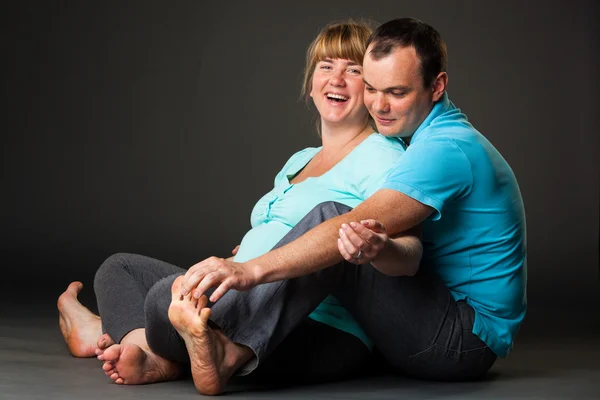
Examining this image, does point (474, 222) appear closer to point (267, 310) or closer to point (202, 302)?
point (267, 310)

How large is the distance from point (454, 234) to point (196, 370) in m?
0.84

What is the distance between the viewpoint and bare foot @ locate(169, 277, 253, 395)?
2662 mm

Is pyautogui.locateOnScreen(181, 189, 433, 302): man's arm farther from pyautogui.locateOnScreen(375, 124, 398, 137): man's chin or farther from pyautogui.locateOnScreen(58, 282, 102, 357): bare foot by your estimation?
pyautogui.locateOnScreen(58, 282, 102, 357): bare foot

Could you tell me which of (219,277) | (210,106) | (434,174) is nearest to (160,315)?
(219,277)

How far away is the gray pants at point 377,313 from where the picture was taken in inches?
110

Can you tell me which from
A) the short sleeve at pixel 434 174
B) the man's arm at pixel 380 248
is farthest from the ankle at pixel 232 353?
the short sleeve at pixel 434 174

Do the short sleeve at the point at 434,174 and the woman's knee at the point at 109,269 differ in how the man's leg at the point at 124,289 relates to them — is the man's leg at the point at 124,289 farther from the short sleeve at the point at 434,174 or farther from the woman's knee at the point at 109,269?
the short sleeve at the point at 434,174

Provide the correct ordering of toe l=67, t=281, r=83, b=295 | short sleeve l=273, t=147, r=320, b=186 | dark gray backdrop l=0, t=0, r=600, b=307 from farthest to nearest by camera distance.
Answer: dark gray backdrop l=0, t=0, r=600, b=307 → toe l=67, t=281, r=83, b=295 → short sleeve l=273, t=147, r=320, b=186

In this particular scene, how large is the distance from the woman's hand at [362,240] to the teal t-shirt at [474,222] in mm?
251

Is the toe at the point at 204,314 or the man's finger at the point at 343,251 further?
the toe at the point at 204,314

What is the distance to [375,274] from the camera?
2.88m

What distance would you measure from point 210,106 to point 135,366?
4.15 metres

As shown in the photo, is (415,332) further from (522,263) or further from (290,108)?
(290,108)

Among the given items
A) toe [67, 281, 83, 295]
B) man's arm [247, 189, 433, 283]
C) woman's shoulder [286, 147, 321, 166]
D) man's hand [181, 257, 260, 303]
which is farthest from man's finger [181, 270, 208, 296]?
toe [67, 281, 83, 295]
